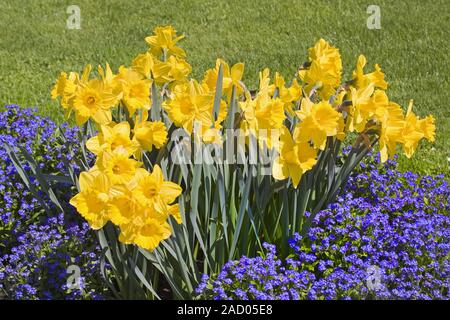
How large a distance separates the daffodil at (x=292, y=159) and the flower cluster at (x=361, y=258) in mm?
312

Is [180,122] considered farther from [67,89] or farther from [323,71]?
[323,71]

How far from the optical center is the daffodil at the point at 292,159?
253 centimetres

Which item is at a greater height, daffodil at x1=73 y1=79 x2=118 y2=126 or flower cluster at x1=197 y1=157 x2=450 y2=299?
daffodil at x1=73 y1=79 x2=118 y2=126

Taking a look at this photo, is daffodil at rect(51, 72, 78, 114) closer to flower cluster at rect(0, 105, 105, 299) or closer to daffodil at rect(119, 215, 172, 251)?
flower cluster at rect(0, 105, 105, 299)

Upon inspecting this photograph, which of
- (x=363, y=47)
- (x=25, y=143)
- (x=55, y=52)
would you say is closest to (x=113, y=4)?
(x=55, y=52)

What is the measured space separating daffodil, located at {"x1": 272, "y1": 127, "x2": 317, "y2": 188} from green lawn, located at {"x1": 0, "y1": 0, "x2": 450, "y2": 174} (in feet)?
8.90

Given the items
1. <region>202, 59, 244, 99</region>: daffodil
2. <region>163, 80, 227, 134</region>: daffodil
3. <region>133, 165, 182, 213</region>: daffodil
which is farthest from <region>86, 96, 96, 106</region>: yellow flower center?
<region>202, 59, 244, 99</region>: daffodil

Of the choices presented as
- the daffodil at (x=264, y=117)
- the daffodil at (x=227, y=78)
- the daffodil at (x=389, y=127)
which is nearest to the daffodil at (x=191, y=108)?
the daffodil at (x=264, y=117)

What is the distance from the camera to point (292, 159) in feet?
8.32

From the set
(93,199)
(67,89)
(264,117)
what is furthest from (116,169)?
(264,117)

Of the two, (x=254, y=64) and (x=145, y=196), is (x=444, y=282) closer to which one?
(x=145, y=196)

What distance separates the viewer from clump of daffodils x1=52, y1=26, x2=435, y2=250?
223cm

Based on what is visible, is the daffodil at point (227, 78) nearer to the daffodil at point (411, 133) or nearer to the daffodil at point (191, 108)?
the daffodil at point (191, 108)

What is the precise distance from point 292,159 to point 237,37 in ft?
12.7
